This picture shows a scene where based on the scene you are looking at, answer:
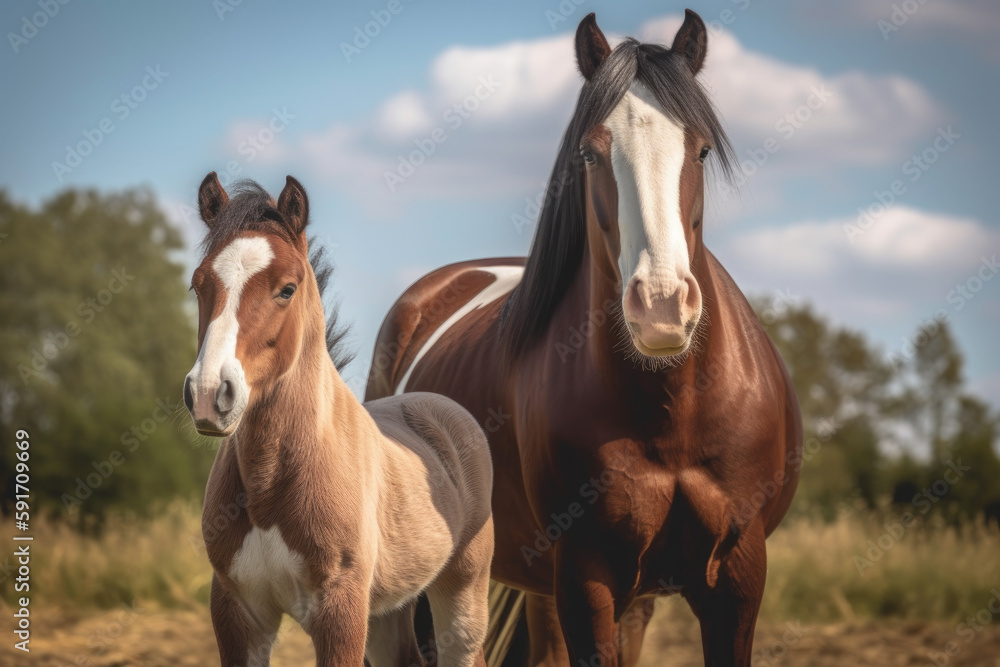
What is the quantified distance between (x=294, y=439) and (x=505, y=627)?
2.54m

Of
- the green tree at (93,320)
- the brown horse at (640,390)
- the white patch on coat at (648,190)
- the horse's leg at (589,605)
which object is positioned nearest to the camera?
the white patch on coat at (648,190)

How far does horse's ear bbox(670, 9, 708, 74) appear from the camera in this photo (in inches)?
132

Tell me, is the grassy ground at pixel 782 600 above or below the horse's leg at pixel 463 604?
below

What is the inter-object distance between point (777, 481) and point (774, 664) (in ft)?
15.6

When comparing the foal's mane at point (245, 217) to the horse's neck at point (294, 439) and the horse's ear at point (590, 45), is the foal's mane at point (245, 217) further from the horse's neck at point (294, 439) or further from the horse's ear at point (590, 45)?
the horse's ear at point (590, 45)

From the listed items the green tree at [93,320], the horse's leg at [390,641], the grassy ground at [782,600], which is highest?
the green tree at [93,320]

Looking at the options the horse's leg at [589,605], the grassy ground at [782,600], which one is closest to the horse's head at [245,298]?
the horse's leg at [589,605]

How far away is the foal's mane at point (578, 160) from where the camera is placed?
3098mm

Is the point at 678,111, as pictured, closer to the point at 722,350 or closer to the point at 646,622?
the point at 722,350

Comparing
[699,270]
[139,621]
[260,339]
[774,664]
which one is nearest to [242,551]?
[260,339]

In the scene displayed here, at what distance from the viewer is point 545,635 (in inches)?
186

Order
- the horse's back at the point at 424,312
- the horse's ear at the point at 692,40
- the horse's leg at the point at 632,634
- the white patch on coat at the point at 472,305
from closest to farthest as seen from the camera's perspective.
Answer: the horse's ear at the point at 692,40 → the horse's leg at the point at 632,634 → the white patch on coat at the point at 472,305 → the horse's back at the point at 424,312

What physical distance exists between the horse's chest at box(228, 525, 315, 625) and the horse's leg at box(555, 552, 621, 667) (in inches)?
38.8

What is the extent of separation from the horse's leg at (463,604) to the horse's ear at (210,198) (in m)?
1.45
